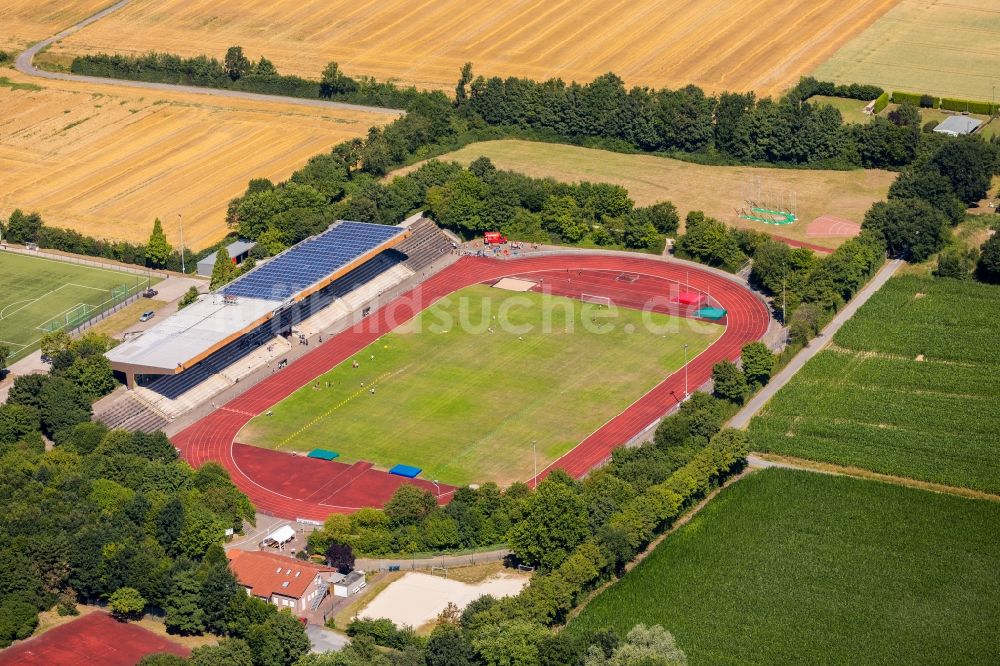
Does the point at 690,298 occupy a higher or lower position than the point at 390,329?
higher

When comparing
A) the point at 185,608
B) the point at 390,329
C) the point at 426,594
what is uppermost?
the point at 390,329

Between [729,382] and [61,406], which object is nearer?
[61,406]

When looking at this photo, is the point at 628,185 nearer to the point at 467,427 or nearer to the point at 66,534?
the point at 467,427

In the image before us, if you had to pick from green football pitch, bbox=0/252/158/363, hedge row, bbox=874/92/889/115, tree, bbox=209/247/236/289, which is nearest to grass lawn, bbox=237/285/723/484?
tree, bbox=209/247/236/289

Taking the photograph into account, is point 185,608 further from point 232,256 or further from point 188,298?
point 232,256

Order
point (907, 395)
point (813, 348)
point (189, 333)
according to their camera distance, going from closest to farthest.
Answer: point (907, 395)
point (189, 333)
point (813, 348)

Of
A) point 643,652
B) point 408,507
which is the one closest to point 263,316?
point 408,507

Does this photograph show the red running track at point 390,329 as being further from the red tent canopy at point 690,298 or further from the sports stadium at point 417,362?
the red tent canopy at point 690,298
